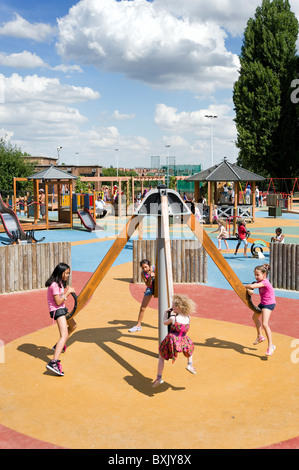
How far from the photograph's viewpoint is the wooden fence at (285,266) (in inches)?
494

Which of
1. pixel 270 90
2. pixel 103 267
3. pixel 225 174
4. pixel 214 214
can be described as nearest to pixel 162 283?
pixel 103 267

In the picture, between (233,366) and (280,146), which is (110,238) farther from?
(280,146)

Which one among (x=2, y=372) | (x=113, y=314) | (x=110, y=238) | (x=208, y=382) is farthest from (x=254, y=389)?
(x=110, y=238)

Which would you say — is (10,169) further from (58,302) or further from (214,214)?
(58,302)

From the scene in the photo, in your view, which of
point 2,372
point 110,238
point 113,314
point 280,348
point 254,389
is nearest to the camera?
point 254,389

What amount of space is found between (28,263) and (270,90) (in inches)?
1837

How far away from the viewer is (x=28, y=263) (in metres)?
12.4

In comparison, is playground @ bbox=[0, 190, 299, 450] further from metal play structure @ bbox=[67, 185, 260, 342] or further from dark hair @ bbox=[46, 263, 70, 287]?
dark hair @ bbox=[46, 263, 70, 287]

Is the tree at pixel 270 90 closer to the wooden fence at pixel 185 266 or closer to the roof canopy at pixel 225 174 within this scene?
the roof canopy at pixel 225 174

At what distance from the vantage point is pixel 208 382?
6.80 meters

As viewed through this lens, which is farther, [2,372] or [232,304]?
[232,304]

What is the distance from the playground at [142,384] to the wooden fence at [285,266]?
1.21m

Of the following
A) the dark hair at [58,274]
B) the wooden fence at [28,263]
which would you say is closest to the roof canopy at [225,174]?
the wooden fence at [28,263]
